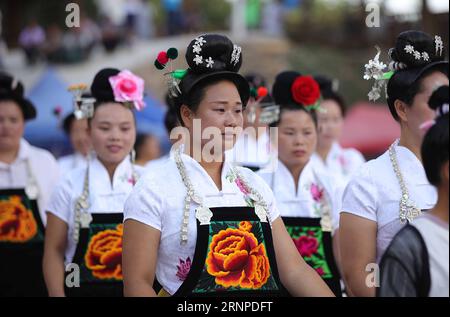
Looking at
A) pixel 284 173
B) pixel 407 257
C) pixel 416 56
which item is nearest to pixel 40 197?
pixel 284 173

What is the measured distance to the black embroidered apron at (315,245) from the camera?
14.1 feet

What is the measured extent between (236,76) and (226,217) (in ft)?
1.67

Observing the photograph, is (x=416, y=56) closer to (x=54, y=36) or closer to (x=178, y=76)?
(x=178, y=76)

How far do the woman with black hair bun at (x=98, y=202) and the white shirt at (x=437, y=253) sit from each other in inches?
80.4

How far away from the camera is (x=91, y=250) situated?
4.15m

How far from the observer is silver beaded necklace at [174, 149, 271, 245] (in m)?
2.89

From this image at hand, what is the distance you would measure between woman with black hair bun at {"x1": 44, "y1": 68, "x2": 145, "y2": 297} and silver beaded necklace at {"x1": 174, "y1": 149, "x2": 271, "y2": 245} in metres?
1.19

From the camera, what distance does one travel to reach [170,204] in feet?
9.52

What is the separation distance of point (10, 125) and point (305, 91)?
1.79 metres

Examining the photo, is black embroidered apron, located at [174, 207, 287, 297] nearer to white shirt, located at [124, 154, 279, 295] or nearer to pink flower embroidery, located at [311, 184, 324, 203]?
white shirt, located at [124, 154, 279, 295]

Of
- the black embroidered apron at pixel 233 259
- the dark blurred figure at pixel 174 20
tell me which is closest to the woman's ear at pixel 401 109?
the black embroidered apron at pixel 233 259

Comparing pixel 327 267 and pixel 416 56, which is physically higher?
pixel 416 56

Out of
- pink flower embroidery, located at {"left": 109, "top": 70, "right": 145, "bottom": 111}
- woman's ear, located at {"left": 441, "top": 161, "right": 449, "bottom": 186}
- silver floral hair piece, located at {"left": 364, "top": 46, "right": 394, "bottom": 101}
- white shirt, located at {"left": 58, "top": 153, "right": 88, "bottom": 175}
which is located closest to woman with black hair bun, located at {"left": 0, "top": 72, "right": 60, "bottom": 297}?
pink flower embroidery, located at {"left": 109, "top": 70, "right": 145, "bottom": 111}

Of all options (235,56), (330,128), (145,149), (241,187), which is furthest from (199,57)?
(145,149)
